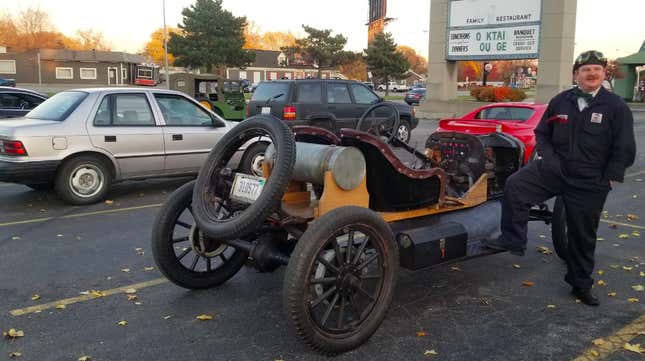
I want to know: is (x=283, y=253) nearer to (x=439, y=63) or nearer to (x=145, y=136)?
(x=145, y=136)

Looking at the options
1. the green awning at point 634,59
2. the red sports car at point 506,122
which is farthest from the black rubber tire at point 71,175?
the green awning at point 634,59

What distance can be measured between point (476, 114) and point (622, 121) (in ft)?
24.3

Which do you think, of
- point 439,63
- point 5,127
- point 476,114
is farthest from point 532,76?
point 5,127

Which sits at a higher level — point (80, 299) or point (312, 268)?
point (312, 268)

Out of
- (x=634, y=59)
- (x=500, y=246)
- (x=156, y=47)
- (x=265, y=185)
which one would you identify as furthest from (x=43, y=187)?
(x=156, y=47)

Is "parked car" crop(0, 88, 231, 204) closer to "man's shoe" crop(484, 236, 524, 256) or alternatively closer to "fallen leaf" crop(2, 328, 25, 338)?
"fallen leaf" crop(2, 328, 25, 338)

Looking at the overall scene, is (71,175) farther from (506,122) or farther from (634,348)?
(506,122)

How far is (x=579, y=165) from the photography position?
14.0ft

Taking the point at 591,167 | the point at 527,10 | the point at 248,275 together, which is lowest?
the point at 248,275

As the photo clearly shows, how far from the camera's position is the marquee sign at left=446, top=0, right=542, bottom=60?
23.0 metres

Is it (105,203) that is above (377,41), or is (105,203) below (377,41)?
below

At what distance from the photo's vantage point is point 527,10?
2294 cm

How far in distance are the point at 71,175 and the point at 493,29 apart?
20.2 metres

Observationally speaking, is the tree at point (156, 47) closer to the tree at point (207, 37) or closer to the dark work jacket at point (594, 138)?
the tree at point (207, 37)
